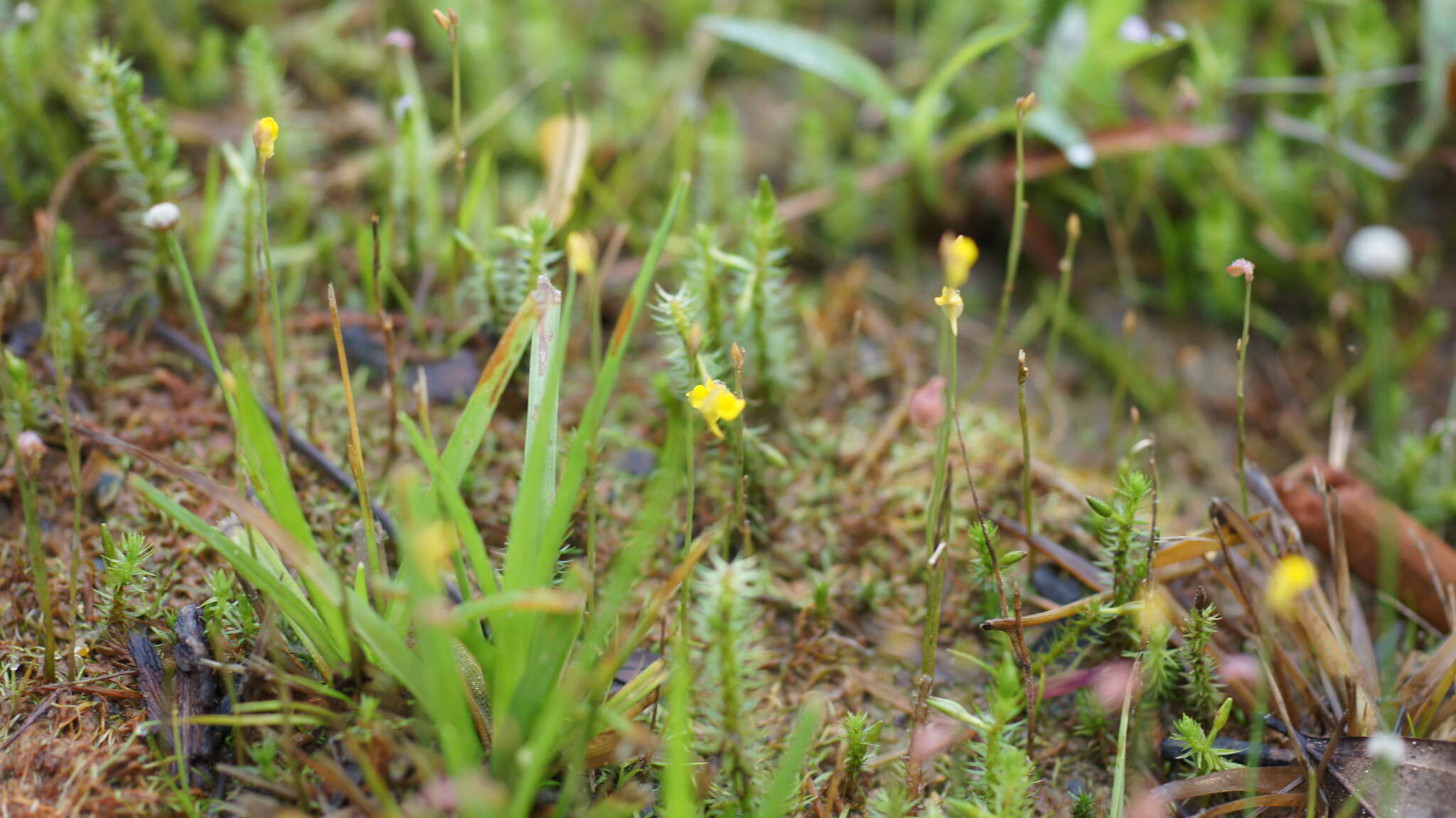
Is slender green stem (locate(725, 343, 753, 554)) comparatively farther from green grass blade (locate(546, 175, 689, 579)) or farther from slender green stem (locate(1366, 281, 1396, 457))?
slender green stem (locate(1366, 281, 1396, 457))

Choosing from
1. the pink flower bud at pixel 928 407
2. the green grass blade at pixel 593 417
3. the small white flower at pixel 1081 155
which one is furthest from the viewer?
the small white flower at pixel 1081 155

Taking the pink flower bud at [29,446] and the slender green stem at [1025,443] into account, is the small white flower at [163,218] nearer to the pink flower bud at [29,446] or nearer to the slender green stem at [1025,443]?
the pink flower bud at [29,446]

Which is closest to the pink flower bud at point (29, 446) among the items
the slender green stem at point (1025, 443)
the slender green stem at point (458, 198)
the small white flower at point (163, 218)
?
the small white flower at point (163, 218)

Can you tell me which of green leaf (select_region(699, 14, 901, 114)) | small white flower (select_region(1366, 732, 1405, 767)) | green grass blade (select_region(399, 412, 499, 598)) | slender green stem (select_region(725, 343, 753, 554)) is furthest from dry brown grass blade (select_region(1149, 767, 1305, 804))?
green leaf (select_region(699, 14, 901, 114))

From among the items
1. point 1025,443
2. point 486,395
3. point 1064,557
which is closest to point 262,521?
point 486,395

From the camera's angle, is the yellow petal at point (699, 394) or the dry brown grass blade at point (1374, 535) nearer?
the yellow petal at point (699, 394)

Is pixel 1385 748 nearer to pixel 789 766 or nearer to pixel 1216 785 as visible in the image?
pixel 1216 785

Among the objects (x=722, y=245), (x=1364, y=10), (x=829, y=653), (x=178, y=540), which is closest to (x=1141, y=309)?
(x=1364, y=10)
